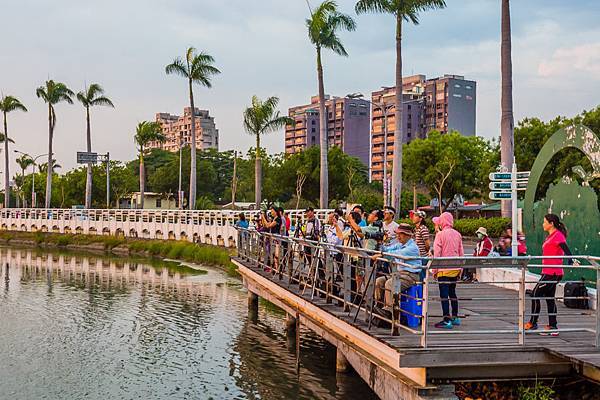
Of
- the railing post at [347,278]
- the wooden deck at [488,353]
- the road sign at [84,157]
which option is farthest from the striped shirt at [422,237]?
the road sign at [84,157]

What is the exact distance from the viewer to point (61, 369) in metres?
15.1

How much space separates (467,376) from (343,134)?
140157 millimetres

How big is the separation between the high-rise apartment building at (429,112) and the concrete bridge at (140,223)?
77.9 meters

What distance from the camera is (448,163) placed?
5741cm

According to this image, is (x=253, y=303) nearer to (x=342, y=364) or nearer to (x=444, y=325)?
(x=342, y=364)

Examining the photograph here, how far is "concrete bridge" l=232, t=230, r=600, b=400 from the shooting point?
8.76 m

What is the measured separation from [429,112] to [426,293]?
134 metres

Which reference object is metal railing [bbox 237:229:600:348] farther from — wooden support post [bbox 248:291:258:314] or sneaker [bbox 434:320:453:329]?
wooden support post [bbox 248:291:258:314]

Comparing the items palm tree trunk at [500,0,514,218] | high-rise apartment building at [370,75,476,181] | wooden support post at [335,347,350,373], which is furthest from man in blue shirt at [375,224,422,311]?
high-rise apartment building at [370,75,476,181]

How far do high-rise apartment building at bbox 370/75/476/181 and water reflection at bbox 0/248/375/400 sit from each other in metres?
107

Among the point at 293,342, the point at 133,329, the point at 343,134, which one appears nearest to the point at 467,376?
the point at 293,342

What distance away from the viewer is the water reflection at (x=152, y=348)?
44.7 ft

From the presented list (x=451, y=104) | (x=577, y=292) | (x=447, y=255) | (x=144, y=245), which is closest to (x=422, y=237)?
(x=447, y=255)

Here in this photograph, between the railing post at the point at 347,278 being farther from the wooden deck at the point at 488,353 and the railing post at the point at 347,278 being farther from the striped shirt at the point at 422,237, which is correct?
the striped shirt at the point at 422,237
